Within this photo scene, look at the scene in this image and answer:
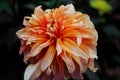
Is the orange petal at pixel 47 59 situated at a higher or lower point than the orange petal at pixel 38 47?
lower

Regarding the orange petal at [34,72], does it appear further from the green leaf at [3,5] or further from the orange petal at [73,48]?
the green leaf at [3,5]

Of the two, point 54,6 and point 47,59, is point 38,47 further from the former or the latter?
point 54,6

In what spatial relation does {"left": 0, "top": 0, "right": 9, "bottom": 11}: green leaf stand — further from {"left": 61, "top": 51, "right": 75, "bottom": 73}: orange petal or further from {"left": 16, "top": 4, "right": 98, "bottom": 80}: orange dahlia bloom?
{"left": 61, "top": 51, "right": 75, "bottom": 73}: orange petal

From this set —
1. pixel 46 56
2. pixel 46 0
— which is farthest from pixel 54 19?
pixel 46 0

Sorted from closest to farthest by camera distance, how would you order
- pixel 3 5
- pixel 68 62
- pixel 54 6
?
1. pixel 68 62
2. pixel 54 6
3. pixel 3 5

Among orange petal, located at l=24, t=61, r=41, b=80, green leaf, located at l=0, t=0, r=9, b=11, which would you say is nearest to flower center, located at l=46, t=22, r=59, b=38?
orange petal, located at l=24, t=61, r=41, b=80

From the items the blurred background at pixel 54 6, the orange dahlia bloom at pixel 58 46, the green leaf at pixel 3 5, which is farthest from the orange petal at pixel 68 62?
the green leaf at pixel 3 5

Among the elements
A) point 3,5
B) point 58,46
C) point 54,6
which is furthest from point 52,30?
point 3,5
